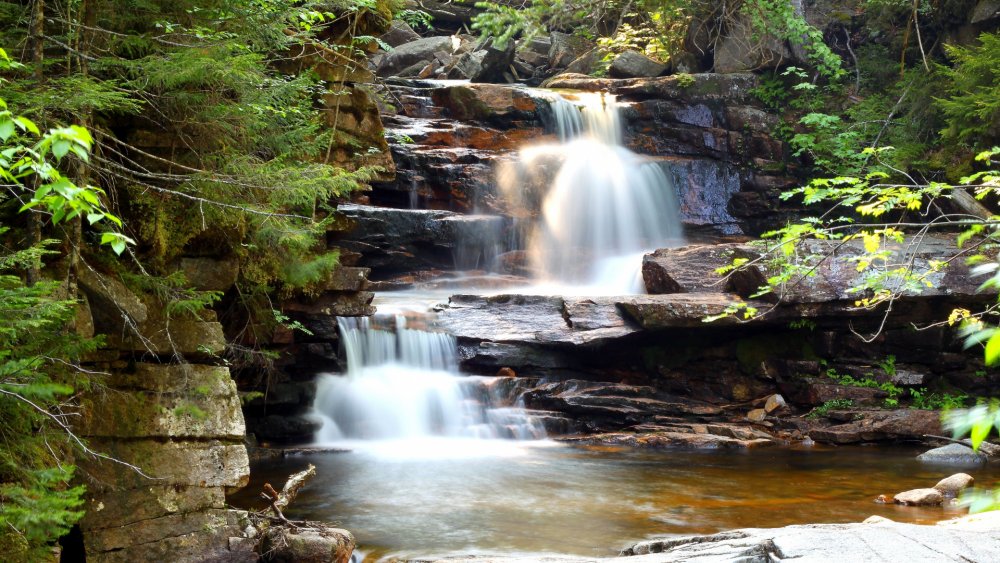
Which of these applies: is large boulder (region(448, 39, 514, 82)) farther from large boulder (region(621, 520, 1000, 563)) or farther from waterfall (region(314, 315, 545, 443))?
large boulder (region(621, 520, 1000, 563))

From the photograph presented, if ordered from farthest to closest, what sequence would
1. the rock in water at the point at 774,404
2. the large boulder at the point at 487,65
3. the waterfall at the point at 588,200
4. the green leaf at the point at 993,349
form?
the large boulder at the point at 487,65, the waterfall at the point at 588,200, the rock in water at the point at 774,404, the green leaf at the point at 993,349

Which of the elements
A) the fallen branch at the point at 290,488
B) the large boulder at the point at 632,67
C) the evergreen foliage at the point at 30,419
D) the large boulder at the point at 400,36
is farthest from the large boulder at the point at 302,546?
the large boulder at the point at 400,36

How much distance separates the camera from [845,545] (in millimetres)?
4133

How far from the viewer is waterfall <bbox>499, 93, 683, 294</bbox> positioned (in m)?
16.7

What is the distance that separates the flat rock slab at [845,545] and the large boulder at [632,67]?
689 inches

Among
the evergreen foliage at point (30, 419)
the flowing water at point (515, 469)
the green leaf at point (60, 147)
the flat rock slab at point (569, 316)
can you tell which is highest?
the green leaf at point (60, 147)

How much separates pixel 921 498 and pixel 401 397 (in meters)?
7.11

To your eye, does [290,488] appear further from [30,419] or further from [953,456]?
[953,456]

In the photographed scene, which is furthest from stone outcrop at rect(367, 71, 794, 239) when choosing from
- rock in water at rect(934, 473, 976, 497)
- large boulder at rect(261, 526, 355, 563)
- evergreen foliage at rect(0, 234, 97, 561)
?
evergreen foliage at rect(0, 234, 97, 561)

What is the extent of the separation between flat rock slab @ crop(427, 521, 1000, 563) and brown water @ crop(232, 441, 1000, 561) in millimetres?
1903

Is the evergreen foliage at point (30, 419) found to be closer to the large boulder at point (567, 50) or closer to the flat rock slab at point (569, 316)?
the flat rock slab at point (569, 316)

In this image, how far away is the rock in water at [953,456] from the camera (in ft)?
35.0

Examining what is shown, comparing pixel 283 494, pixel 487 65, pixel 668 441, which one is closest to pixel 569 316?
pixel 668 441

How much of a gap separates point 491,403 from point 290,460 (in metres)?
3.36
